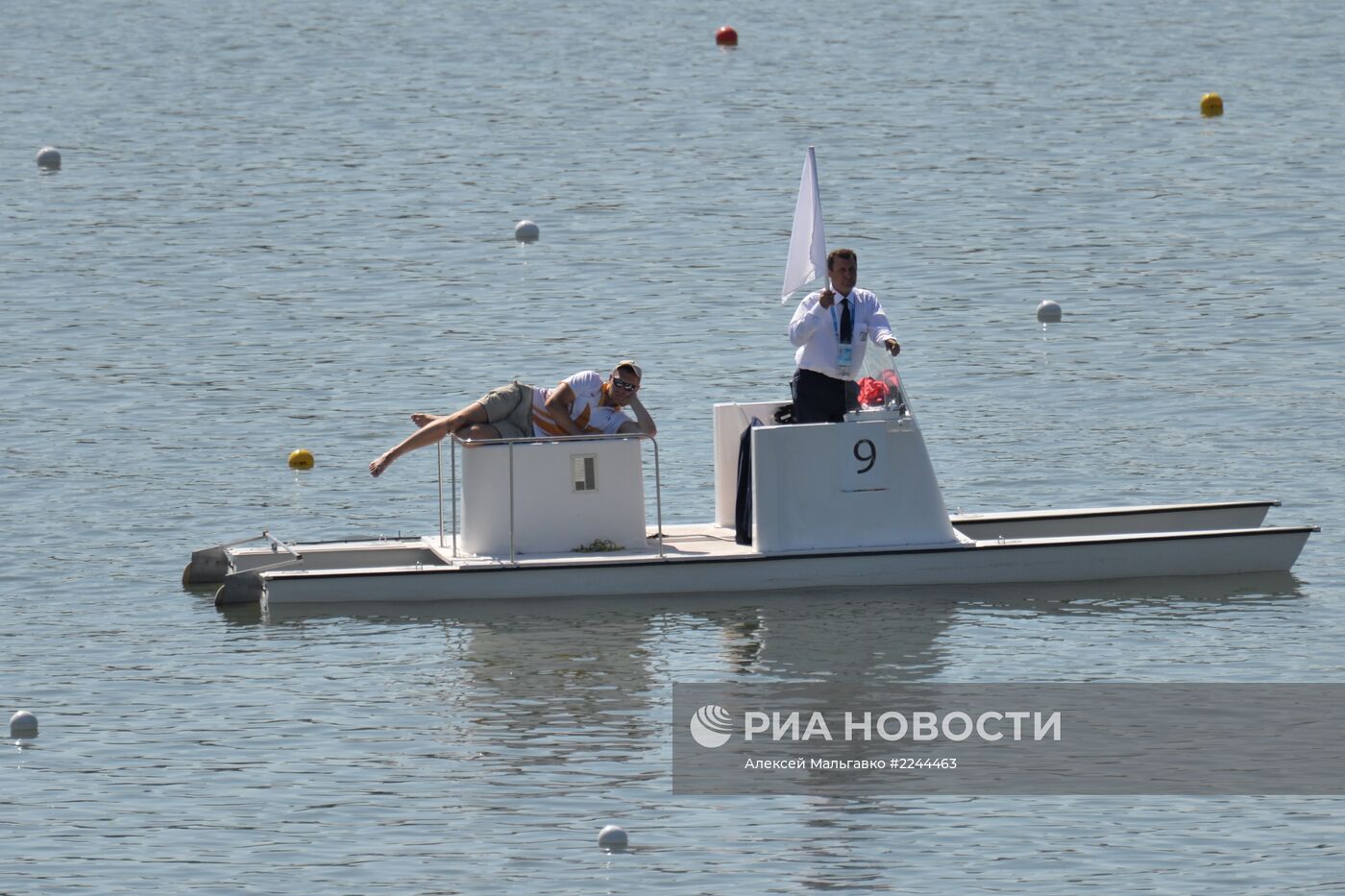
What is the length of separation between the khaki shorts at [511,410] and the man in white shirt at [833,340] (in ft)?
5.64

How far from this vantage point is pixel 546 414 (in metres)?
15.8

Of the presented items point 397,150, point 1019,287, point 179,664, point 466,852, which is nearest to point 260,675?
point 179,664

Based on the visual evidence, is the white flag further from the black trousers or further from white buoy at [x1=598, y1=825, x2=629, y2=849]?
white buoy at [x1=598, y1=825, x2=629, y2=849]

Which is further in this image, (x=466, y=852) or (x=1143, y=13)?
(x=1143, y=13)

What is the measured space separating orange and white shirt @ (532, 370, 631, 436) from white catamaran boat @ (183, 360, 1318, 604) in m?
0.22

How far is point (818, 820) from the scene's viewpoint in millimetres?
11875

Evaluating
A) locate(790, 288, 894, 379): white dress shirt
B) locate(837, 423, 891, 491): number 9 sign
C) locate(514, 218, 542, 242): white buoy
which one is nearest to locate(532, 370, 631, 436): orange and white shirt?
locate(790, 288, 894, 379): white dress shirt

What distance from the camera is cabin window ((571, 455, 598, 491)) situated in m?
15.6

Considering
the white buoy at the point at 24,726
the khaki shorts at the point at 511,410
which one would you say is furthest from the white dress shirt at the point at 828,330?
the white buoy at the point at 24,726

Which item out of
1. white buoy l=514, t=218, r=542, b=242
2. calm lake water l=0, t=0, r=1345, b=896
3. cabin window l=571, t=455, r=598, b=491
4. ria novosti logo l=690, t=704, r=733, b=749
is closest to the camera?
calm lake water l=0, t=0, r=1345, b=896

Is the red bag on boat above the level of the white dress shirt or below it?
below

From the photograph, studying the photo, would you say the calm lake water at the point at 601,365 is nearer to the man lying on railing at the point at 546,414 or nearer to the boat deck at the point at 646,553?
the boat deck at the point at 646,553

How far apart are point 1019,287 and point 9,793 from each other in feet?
56.9

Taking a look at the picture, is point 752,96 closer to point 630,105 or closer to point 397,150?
point 630,105
